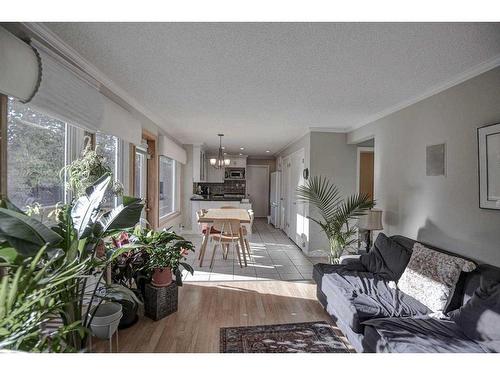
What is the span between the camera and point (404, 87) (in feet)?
8.64

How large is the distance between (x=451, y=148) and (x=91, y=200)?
9.76ft

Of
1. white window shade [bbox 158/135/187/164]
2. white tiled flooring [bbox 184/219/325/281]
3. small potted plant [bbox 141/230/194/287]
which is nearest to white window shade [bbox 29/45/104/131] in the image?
small potted plant [bbox 141/230/194/287]

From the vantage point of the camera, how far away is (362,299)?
210cm

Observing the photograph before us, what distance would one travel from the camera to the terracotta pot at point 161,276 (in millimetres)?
2445

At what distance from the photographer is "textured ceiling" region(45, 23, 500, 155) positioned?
5.48ft

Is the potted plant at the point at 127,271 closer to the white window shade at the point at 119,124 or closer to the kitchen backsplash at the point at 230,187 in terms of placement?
the white window shade at the point at 119,124

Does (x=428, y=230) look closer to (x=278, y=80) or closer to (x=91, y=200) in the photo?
(x=278, y=80)

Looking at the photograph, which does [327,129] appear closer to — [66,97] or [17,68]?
[66,97]

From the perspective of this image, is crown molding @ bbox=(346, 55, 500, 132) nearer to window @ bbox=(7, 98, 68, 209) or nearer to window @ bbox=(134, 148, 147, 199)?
window @ bbox=(7, 98, 68, 209)

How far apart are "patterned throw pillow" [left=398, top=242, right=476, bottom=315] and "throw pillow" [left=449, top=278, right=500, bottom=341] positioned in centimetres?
20

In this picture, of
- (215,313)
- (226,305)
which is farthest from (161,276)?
(226,305)

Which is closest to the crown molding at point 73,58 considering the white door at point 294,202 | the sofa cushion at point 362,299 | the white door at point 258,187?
the sofa cushion at point 362,299

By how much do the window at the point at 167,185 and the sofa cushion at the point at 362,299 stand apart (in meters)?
3.81
